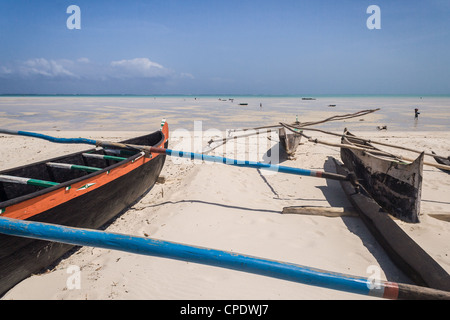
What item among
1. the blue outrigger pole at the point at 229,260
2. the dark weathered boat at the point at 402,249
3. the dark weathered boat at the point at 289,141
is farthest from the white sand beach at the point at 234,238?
the dark weathered boat at the point at 289,141

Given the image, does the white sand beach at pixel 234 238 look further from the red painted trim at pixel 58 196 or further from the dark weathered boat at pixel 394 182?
the red painted trim at pixel 58 196

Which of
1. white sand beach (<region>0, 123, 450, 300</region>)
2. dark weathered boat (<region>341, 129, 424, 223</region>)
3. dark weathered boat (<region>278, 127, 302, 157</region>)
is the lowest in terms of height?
white sand beach (<region>0, 123, 450, 300</region>)

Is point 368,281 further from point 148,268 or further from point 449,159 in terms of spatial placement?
point 449,159

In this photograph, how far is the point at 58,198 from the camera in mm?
2861

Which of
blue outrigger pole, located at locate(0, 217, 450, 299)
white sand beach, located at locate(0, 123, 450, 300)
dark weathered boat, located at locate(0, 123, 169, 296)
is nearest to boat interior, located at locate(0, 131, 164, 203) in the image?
dark weathered boat, located at locate(0, 123, 169, 296)

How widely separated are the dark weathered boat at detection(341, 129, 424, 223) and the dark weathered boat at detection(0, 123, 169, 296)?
448 cm

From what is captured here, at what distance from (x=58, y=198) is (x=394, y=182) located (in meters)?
5.08

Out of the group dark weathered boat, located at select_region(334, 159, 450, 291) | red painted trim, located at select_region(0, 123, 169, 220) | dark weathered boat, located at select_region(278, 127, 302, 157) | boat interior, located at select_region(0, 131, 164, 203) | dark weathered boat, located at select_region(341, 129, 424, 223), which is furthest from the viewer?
dark weathered boat, located at select_region(278, 127, 302, 157)

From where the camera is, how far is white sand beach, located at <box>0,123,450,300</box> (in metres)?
2.49

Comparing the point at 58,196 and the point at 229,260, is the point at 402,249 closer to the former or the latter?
the point at 229,260

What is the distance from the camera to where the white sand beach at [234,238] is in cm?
249

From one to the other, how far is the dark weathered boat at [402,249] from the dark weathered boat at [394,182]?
40 cm

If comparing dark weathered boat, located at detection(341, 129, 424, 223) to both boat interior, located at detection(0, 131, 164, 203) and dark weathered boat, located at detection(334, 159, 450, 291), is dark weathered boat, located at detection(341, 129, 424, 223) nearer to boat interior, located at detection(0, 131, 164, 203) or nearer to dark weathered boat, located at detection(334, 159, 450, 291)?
dark weathered boat, located at detection(334, 159, 450, 291)
